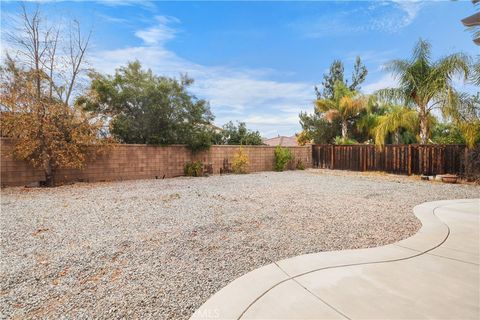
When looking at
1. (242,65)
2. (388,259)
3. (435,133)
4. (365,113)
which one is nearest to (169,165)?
(242,65)

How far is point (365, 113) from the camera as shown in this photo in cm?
1730

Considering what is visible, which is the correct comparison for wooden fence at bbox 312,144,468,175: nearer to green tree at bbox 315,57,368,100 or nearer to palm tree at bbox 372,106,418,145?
palm tree at bbox 372,106,418,145

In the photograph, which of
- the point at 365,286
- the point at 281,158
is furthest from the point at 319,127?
the point at 365,286

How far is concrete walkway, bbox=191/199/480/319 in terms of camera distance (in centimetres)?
177

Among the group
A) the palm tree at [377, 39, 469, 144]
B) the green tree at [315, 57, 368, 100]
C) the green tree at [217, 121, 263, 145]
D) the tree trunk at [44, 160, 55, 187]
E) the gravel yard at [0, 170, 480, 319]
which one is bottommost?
the gravel yard at [0, 170, 480, 319]

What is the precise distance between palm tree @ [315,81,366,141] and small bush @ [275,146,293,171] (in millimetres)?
4665

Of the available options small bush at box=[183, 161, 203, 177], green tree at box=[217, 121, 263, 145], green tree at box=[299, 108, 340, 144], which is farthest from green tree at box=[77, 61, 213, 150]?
green tree at box=[299, 108, 340, 144]

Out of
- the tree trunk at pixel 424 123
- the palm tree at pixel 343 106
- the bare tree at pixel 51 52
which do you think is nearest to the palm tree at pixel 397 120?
the tree trunk at pixel 424 123

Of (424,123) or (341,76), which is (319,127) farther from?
(424,123)

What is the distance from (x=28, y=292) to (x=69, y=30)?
10293 mm

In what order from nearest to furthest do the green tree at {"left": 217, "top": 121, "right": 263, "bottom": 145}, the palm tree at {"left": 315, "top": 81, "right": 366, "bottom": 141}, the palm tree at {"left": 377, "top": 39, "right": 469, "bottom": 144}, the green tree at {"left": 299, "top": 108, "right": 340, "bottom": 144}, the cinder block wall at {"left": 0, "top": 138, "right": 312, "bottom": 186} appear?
the cinder block wall at {"left": 0, "top": 138, "right": 312, "bottom": 186}
the palm tree at {"left": 377, "top": 39, "right": 469, "bottom": 144}
the green tree at {"left": 217, "top": 121, "right": 263, "bottom": 145}
the palm tree at {"left": 315, "top": 81, "right": 366, "bottom": 141}
the green tree at {"left": 299, "top": 108, "right": 340, "bottom": 144}

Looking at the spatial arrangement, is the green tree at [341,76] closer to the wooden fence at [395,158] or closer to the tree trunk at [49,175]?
the wooden fence at [395,158]

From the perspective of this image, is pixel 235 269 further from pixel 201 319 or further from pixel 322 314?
pixel 322 314

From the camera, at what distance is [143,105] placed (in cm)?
1053
